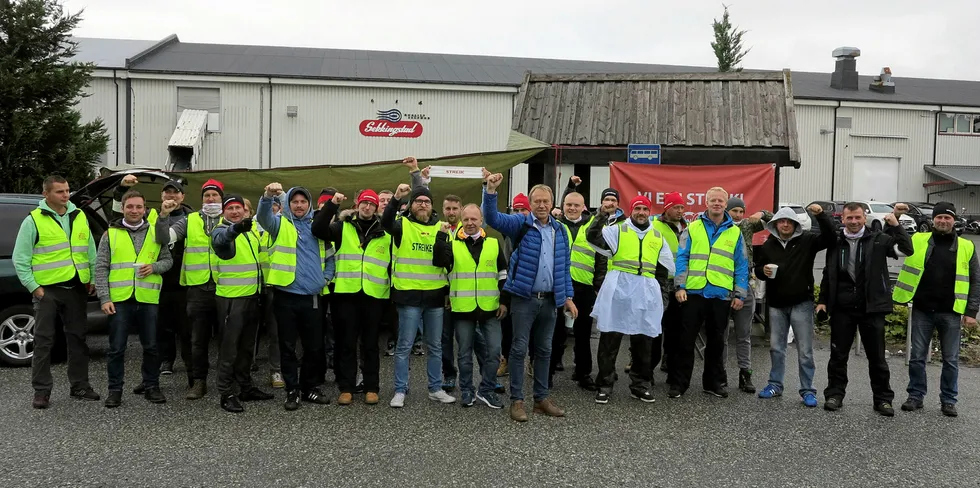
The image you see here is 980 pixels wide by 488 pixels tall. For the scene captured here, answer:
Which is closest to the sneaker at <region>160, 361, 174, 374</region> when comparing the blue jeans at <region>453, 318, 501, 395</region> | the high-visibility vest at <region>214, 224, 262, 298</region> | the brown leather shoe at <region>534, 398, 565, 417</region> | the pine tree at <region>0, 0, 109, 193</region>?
the high-visibility vest at <region>214, 224, 262, 298</region>

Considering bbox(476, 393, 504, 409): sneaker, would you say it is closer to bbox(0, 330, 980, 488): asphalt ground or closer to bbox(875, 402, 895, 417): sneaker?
bbox(0, 330, 980, 488): asphalt ground

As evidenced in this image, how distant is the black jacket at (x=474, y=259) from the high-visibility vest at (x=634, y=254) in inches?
43.2

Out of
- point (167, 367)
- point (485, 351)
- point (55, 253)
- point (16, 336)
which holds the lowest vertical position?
point (167, 367)

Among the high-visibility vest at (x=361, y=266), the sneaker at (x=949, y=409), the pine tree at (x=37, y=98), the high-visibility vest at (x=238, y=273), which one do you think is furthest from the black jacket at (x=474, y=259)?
the pine tree at (x=37, y=98)

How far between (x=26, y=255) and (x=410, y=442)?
3655mm

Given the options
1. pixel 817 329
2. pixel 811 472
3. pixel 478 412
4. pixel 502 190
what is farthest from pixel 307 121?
pixel 811 472

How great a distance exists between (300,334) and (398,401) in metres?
1.05

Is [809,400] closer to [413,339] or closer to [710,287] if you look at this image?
[710,287]

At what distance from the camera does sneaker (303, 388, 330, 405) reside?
243 inches

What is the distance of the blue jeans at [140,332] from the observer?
238 inches

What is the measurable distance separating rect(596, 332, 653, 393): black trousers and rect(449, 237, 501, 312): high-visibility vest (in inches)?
44.9

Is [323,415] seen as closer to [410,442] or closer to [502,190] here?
[410,442]

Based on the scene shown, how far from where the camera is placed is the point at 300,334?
6.24 m

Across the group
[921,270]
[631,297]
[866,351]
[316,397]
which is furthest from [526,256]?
[921,270]
